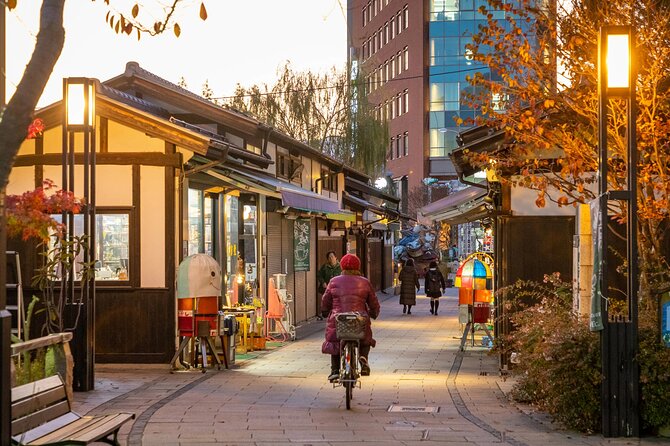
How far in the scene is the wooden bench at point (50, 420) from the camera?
26.9 feet

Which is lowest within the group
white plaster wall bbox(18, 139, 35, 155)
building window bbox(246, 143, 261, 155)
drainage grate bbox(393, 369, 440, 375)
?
drainage grate bbox(393, 369, 440, 375)

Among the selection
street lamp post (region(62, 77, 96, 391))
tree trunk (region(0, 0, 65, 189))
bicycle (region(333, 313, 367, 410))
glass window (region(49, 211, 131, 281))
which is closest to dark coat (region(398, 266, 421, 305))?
glass window (region(49, 211, 131, 281))

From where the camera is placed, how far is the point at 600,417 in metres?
11.7

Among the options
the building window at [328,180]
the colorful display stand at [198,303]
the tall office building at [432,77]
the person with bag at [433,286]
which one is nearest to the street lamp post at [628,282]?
the colorful display stand at [198,303]

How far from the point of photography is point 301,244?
104 feet

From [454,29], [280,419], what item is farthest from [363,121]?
[280,419]

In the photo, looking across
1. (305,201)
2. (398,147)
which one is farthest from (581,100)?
(398,147)

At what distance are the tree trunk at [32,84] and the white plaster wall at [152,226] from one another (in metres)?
10.8

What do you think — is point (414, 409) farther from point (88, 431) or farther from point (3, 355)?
point (3, 355)

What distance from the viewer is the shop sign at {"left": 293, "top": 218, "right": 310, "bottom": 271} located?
31.2m

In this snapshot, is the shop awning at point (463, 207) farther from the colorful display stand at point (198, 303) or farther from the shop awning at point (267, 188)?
the colorful display stand at point (198, 303)

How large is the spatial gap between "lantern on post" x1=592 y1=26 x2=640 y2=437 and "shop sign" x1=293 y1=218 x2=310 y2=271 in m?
19.8

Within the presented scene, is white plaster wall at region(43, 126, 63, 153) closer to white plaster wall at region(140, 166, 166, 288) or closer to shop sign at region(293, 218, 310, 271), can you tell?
white plaster wall at region(140, 166, 166, 288)

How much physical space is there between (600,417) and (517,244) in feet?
23.9
